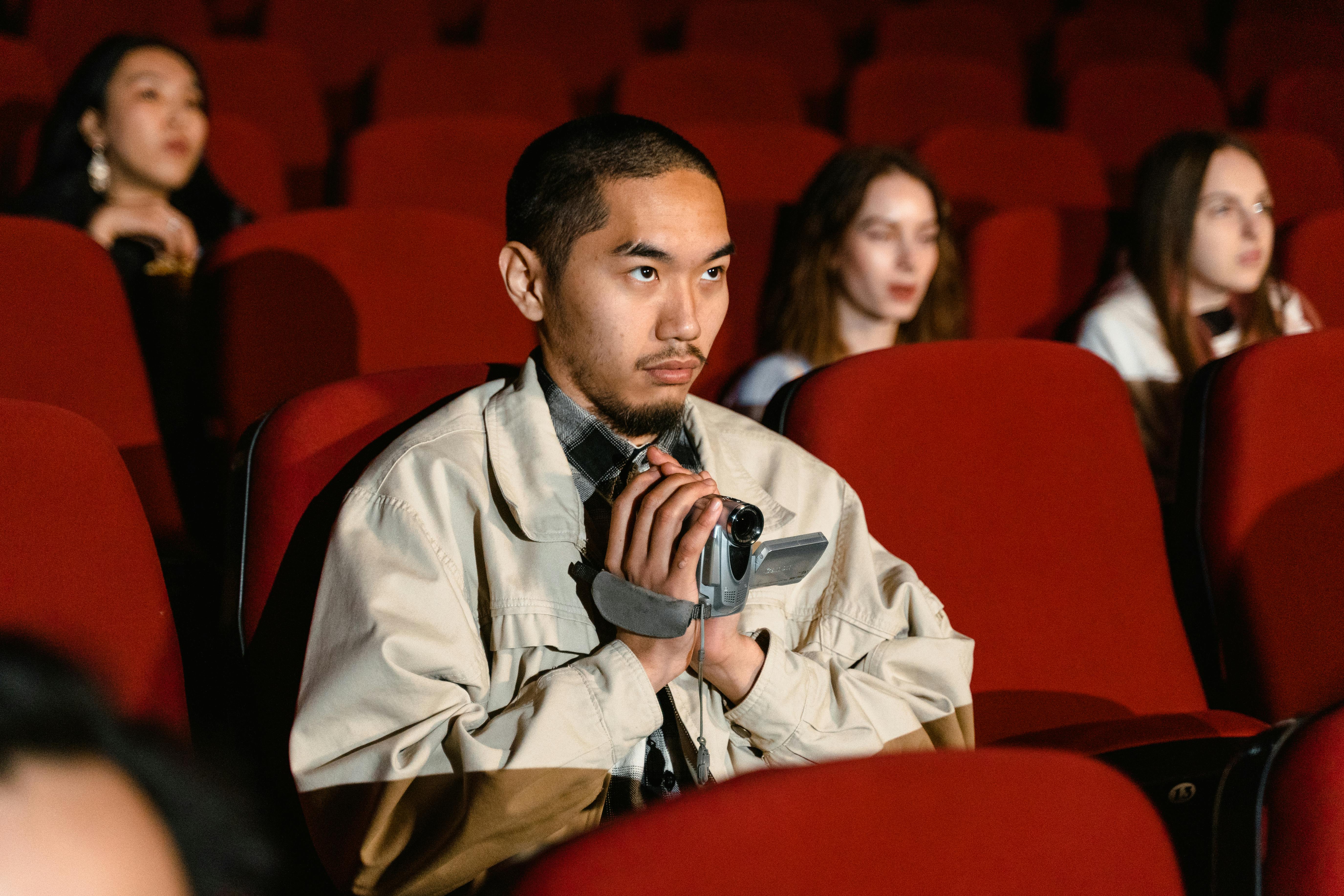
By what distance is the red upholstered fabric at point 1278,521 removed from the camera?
4.00 ft

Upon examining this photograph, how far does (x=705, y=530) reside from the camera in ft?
2.82

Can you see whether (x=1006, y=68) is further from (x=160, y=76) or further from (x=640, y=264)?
(x=640, y=264)

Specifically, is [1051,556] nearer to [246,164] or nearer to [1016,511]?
[1016,511]

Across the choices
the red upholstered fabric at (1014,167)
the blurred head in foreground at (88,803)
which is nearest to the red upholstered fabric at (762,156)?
the red upholstered fabric at (1014,167)

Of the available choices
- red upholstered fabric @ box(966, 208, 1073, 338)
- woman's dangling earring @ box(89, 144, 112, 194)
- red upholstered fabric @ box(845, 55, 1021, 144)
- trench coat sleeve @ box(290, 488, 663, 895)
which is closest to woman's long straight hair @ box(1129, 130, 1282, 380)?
red upholstered fabric @ box(966, 208, 1073, 338)

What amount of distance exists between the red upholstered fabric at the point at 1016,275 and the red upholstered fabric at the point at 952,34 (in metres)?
1.65

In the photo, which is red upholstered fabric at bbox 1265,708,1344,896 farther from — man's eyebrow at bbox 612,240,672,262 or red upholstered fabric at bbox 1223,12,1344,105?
red upholstered fabric at bbox 1223,12,1344,105

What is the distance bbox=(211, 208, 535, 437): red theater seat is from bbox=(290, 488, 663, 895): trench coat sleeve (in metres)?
0.66

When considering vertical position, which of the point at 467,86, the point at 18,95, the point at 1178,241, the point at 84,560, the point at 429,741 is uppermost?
the point at 467,86

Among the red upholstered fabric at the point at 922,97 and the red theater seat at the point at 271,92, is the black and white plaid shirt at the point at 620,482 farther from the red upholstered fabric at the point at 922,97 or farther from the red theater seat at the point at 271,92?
the red upholstered fabric at the point at 922,97

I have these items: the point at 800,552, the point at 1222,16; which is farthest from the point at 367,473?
the point at 1222,16

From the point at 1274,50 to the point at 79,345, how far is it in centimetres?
356

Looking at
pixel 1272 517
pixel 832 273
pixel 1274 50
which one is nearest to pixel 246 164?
pixel 832 273

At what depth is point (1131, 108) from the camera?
3.26 metres
